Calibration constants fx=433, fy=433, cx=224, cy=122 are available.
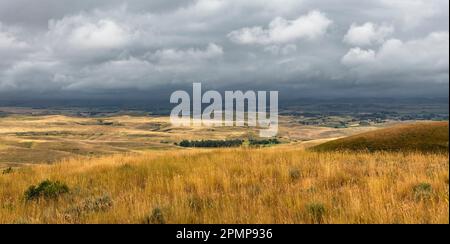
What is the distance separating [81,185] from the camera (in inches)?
501

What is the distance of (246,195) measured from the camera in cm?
934

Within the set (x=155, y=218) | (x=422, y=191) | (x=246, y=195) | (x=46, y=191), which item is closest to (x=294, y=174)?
(x=246, y=195)

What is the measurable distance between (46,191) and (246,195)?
5508 mm

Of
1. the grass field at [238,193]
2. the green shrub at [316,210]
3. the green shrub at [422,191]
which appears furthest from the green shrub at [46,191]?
the green shrub at [422,191]

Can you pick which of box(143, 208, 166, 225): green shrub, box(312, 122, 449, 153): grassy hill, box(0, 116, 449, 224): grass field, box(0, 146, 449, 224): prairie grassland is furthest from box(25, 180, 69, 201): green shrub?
box(312, 122, 449, 153): grassy hill

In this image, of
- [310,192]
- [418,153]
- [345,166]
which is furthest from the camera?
[418,153]

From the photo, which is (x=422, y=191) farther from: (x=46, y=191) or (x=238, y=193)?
(x=46, y=191)

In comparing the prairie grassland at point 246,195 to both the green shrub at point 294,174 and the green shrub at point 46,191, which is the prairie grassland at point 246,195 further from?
the green shrub at point 46,191

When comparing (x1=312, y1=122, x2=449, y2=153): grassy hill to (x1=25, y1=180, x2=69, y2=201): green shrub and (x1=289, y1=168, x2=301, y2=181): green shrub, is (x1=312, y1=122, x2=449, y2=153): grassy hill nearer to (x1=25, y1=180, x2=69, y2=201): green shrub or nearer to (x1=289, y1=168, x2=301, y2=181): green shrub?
(x1=289, y1=168, x2=301, y2=181): green shrub

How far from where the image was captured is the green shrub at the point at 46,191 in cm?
1123

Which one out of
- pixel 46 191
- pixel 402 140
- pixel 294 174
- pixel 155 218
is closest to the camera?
pixel 155 218

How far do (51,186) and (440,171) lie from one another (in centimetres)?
1039
